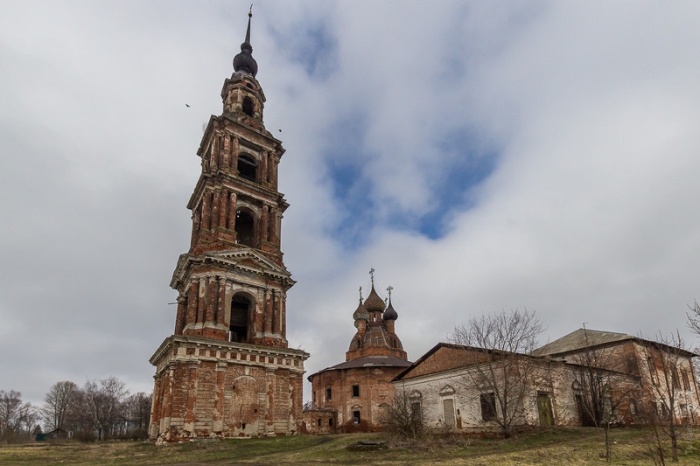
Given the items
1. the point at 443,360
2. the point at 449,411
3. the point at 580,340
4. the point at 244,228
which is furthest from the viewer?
the point at 580,340

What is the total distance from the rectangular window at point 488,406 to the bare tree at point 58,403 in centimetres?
6718

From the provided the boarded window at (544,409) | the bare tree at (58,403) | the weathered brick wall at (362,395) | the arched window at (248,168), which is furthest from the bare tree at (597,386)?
the bare tree at (58,403)

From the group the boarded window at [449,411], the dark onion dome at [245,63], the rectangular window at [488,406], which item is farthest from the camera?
the dark onion dome at [245,63]

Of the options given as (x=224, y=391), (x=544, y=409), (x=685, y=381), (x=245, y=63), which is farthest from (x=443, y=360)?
(x=245, y=63)

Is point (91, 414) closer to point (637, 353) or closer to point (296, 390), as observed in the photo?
point (296, 390)

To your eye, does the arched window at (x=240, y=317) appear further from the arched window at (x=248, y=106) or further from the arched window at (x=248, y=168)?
the arched window at (x=248, y=106)

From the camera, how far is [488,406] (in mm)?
22953

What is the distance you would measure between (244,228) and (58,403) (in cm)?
5780

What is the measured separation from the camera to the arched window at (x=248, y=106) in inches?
1369

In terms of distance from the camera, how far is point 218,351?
23.9 meters

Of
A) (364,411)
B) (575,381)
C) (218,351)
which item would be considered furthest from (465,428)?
(364,411)

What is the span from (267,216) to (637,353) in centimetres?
2846

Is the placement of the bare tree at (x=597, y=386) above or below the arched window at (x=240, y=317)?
below

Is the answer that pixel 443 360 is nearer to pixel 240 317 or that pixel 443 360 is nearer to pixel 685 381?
pixel 240 317
